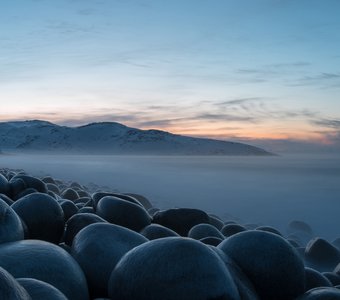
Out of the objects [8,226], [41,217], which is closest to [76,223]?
[41,217]

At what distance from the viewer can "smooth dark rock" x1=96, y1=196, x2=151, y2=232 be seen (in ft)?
13.6

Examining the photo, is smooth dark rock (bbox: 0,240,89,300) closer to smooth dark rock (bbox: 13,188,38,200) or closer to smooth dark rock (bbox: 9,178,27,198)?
smooth dark rock (bbox: 13,188,38,200)

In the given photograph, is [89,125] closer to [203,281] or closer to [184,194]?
[184,194]

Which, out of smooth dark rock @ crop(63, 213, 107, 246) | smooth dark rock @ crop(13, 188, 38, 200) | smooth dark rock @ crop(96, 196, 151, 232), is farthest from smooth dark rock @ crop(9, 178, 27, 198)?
smooth dark rock @ crop(63, 213, 107, 246)

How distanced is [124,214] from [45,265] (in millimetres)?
1815

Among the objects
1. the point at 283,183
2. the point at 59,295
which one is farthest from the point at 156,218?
the point at 283,183

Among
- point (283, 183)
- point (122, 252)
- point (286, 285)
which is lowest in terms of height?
point (283, 183)

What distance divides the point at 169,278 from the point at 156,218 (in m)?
2.50

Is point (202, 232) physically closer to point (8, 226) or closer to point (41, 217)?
point (41, 217)

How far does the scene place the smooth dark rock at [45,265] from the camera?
7.64 feet

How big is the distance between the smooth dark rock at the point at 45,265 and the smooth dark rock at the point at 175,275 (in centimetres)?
24

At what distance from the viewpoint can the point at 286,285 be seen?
9.71 ft

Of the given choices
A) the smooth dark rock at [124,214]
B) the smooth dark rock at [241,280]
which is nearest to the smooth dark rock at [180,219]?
the smooth dark rock at [124,214]

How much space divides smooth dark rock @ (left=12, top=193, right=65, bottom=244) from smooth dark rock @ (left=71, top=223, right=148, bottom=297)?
779 mm
